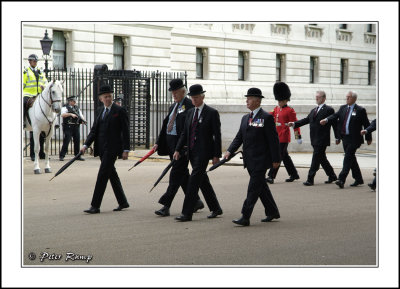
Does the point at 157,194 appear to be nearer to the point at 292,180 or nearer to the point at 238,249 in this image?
the point at 292,180

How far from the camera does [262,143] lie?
10039 mm

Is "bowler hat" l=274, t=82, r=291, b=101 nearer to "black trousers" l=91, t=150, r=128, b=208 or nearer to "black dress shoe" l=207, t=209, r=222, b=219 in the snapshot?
"black dress shoe" l=207, t=209, r=222, b=219

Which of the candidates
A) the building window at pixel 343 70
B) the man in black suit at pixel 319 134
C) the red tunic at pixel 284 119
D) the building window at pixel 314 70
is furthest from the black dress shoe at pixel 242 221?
the building window at pixel 343 70

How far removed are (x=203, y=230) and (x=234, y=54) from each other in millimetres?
25881

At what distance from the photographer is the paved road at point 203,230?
317 inches

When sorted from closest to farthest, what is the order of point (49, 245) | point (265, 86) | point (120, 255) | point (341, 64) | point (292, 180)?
point (120, 255) < point (49, 245) < point (292, 180) < point (265, 86) < point (341, 64)

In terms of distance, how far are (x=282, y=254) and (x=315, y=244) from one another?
790 millimetres

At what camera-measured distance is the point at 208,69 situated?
1337 inches

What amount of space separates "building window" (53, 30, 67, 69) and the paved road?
13535mm

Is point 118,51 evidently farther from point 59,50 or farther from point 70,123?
point 70,123

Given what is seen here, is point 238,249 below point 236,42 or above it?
below

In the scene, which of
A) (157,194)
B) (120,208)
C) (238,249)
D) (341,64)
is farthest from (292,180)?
(341,64)

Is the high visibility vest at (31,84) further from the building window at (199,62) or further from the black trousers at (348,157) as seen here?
the building window at (199,62)

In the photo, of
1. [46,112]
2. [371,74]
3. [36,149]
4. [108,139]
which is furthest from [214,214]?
[371,74]
